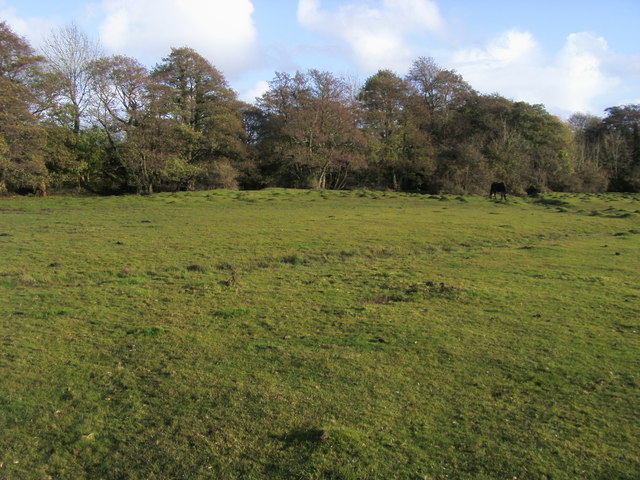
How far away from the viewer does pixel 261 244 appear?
18.4 m

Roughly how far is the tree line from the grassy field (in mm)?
29522

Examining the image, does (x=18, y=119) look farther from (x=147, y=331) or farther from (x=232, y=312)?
(x=147, y=331)

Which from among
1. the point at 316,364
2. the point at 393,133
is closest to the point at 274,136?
the point at 393,133

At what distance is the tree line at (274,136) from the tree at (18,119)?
101mm

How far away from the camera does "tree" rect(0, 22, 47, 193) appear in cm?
3600

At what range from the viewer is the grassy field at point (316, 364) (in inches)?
188

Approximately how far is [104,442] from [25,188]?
4536cm

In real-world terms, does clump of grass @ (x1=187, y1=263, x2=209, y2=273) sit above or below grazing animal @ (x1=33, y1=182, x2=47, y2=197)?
below

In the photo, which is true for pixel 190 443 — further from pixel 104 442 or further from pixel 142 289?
pixel 142 289

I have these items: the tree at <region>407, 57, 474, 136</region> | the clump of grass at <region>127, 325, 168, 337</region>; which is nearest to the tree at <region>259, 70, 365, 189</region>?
the tree at <region>407, 57, 474, 136</region>

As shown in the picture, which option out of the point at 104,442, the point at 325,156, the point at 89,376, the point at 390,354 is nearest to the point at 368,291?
the point at 390,354

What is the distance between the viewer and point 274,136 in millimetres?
52312

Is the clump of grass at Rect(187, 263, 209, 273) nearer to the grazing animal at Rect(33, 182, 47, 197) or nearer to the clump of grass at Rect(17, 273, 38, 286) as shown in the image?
the clump of grass at Rect(17, 273, 38, 286)

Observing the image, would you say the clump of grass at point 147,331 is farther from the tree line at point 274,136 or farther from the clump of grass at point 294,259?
the tree line at point 274,136
